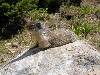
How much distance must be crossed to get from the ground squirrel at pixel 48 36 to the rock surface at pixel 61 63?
2.32ft

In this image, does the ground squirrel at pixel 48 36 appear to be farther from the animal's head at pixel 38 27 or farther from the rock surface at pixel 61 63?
the rock surface at pixel 61 63

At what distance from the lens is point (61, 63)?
4.11 meters

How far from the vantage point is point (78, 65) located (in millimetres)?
4086

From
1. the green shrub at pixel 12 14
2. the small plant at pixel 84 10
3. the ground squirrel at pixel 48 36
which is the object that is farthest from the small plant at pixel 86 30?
the ground squirrel at pixel 48 36

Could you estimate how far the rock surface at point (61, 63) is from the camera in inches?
159

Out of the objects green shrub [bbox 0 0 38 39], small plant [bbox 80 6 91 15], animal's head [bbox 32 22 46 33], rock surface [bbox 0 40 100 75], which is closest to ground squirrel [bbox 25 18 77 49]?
animal's head [bbox 32 22 46 33]

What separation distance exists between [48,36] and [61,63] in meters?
1.37

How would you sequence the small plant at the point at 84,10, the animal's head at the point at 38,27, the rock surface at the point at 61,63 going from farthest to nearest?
1. the small plant at the point at 84,10
2. the animal's head at the point at 38,27
3. the rock surface at the point at 61,63

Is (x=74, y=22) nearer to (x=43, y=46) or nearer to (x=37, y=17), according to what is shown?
(x=37, y=17)

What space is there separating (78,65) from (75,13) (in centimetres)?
622

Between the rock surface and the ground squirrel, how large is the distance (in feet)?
2.32


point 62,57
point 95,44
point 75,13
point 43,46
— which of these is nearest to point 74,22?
point 75,13

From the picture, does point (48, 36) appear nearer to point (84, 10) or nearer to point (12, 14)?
point (12, 14)

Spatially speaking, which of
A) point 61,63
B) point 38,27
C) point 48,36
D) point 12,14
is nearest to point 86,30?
point 12,14
